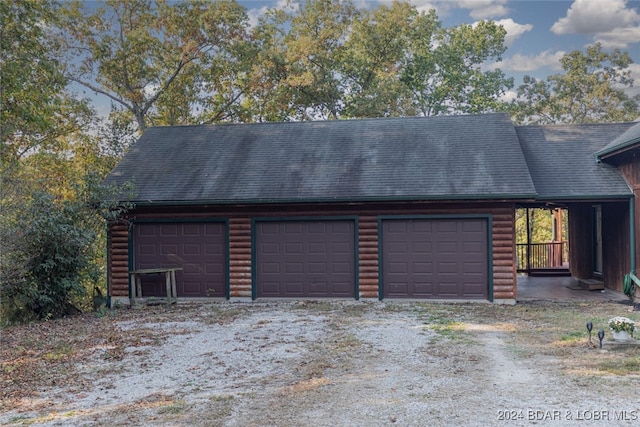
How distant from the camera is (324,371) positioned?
5.88m

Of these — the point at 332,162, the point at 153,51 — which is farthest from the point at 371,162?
the point at 153,51

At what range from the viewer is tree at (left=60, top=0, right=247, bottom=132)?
847 inches

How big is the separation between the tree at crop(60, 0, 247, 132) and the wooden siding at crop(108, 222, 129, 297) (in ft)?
37.8

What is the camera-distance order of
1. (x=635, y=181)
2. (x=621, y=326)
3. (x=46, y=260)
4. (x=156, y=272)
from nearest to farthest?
(x=621, y=326), (x=46, y=260), (x=635, y=181), (x=156, y=272)

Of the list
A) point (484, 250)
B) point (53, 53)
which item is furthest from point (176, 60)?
point (484, 250)

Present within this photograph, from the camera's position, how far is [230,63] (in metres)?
23.1

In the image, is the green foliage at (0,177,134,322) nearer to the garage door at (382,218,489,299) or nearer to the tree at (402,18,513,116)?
the garage door at (382,218,489,299)

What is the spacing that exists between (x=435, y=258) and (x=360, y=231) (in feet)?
→ 5.46

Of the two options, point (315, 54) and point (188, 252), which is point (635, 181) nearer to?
point (188, 252)

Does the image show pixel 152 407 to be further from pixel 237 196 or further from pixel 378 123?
pixel 378 123

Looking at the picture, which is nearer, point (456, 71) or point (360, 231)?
point (360, 231)

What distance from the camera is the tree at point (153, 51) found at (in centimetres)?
2152

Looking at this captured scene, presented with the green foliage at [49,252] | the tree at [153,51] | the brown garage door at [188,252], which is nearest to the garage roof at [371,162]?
the brown garage door at [188,252]

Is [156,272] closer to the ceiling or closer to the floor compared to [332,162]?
closer to the floor
